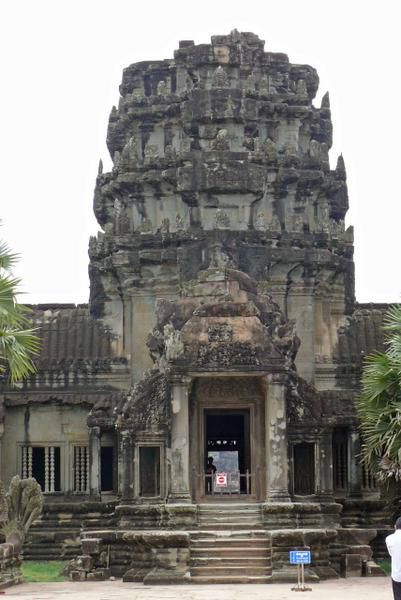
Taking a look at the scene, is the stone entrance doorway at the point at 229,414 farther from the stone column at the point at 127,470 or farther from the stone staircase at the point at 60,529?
the stone staircase at the point at 60,529

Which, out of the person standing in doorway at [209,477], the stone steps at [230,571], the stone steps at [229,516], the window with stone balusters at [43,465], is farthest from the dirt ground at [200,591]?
the window with stone balusters at [43,465]

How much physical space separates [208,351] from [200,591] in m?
6.73

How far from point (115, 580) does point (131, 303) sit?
878 cm

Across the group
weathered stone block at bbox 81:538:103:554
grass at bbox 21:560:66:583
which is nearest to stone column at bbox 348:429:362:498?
weathered stone block at bbox 81:538:103:554

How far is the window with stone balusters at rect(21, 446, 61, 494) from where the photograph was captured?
1704 inches

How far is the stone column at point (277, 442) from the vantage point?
37.3 meters

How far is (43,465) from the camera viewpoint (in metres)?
43.6

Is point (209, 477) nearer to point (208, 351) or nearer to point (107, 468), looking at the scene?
point (107, 468)

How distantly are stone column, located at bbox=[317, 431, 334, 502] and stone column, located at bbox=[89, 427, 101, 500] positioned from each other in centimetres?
660


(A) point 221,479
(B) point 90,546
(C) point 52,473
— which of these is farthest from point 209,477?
(C) point 52,473

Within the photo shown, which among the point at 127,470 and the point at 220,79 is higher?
the point at 220,79

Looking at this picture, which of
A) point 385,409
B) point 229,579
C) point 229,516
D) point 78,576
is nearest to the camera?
point 229,579

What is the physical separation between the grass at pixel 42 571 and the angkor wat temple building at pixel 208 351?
701 mm

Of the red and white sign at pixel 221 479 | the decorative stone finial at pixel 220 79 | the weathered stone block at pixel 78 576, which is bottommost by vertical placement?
the weathered stone block at pixel 78 576
